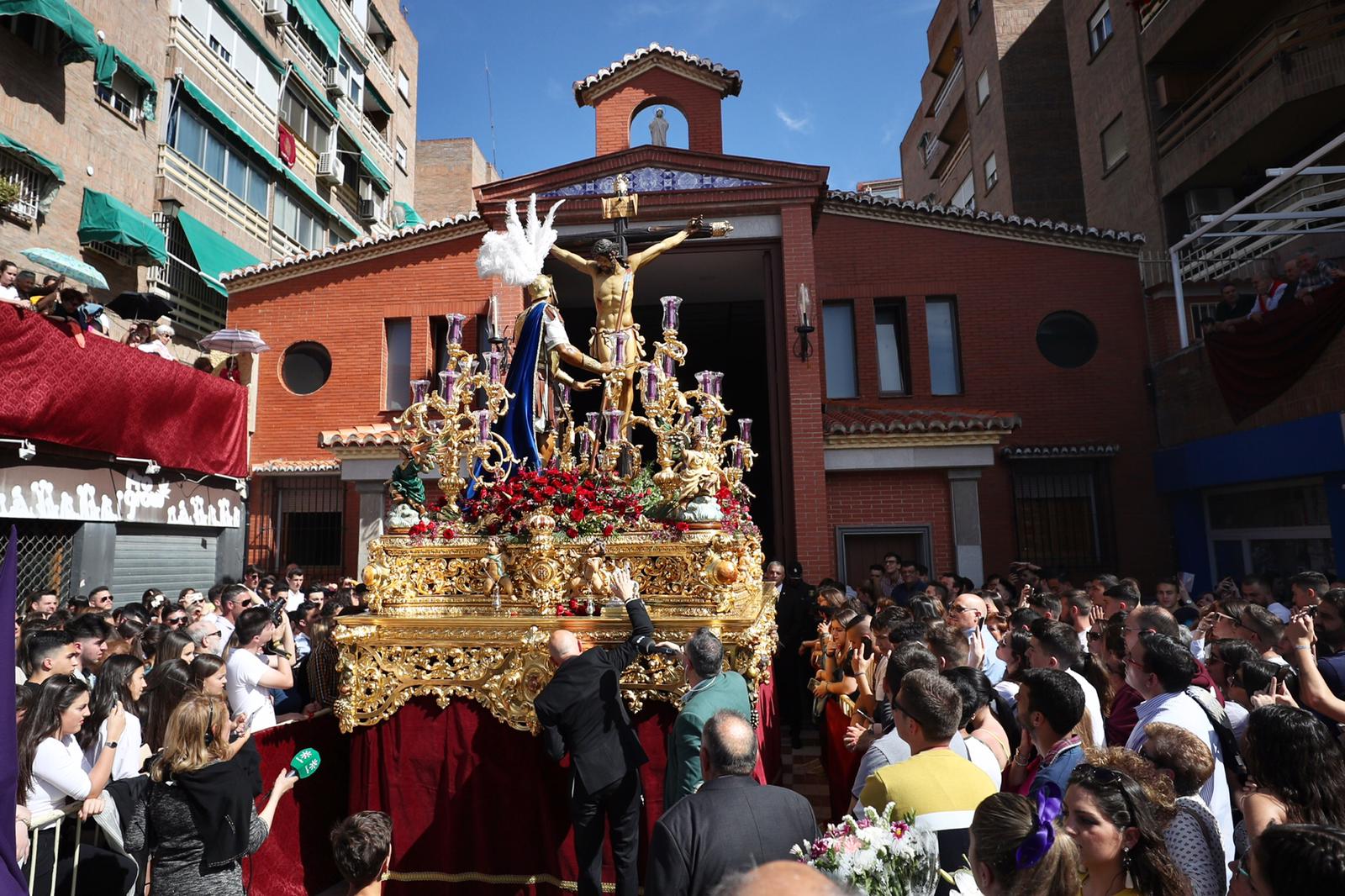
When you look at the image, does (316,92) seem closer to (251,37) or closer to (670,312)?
(251,37)

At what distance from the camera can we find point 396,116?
30.4m

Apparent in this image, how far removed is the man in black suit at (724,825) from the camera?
2768mm

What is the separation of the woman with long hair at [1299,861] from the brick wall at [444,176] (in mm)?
37236

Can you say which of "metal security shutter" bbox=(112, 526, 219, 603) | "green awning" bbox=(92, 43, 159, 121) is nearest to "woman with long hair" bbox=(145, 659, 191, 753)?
"metal security shutter" bbox=(112, 526, 219, 603)

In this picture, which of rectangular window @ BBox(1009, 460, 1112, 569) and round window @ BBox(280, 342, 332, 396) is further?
round window @ BBox(280, 342, 332, 396)

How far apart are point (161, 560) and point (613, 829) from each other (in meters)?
11.0

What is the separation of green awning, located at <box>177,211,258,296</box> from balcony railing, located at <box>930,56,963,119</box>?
22.0 m

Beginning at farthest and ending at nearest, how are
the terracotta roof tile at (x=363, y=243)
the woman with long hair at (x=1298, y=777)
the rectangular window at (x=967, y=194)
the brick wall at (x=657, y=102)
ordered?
the rectangular window at (x=967, y=194) < the terracotta roof tile at (x=363, y=243) < the brick wall at (x=657, y=102) < the woman with long hair at (x=1298, y=777)

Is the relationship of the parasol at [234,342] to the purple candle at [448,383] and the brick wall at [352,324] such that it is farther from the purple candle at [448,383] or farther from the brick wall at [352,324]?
the purple candle at [448,383]

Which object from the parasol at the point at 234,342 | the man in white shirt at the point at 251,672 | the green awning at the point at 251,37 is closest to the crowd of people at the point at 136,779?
the man in white shirt at the point at 251,672

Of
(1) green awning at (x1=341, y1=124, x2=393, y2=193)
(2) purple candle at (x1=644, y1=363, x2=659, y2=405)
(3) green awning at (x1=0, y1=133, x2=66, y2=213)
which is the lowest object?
(2) purple candle at (x1=644, y1=363, x2=659, y2=405)

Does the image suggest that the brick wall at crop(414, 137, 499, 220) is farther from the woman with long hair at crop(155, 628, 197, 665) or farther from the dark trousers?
the dark trousers

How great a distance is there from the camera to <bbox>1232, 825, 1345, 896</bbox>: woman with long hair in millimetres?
1659

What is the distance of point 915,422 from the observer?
1246cm
